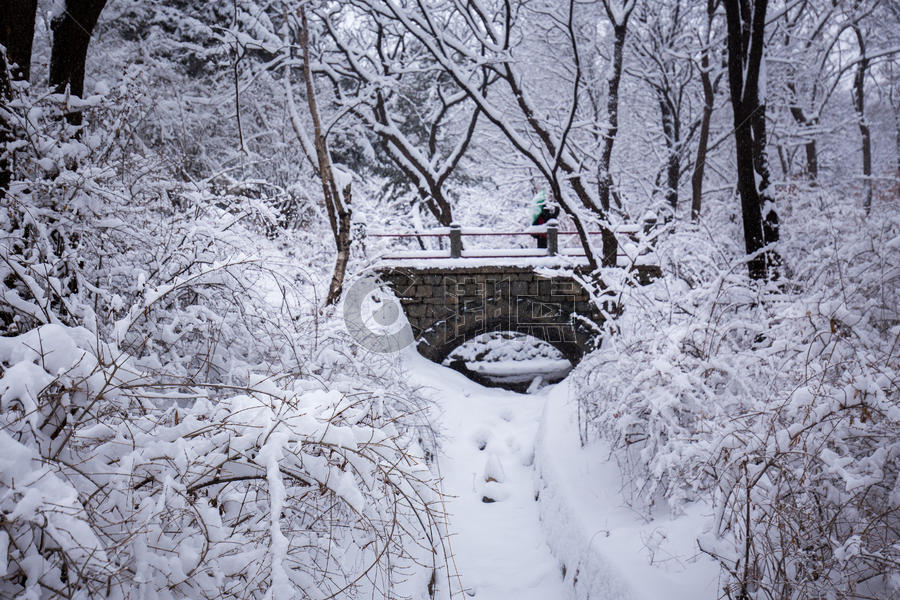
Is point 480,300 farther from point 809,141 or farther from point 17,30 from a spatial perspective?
point 809,141

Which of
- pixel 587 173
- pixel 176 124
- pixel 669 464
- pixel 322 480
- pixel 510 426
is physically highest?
pixel 176 124

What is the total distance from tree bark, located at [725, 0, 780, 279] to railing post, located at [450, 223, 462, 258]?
4706 mm

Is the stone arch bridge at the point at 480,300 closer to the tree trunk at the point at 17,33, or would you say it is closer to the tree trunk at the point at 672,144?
the tree trunk at the point at 672,144

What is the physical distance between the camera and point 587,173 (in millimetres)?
Result: 11172

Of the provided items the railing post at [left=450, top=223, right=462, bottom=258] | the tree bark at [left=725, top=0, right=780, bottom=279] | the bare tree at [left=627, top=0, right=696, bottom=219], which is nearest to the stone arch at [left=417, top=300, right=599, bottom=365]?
the railing post at [left=450, top=223, right=462, bottom=258]

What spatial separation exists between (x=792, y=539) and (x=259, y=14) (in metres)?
11.3

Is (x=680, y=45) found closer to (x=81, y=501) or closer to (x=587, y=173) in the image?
(x=587, y=173)

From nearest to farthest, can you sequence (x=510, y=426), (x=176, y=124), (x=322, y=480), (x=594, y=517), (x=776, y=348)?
(x=322, y=480)
(x=776, y=348)
(x=594, y=517)
(x=510, y=426)
(x=176, y=124)

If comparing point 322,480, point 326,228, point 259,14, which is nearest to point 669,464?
point 322,480

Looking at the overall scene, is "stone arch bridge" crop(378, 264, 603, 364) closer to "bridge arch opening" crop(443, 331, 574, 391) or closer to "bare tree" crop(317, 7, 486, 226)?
"bridge arch opening" crop(443, 331, 574, 391)

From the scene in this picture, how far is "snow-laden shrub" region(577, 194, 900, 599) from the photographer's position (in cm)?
234

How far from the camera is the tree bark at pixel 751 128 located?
18.7ft

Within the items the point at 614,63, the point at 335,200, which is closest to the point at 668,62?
the point at 614,63

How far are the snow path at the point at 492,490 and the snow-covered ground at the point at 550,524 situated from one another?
0.05ft
